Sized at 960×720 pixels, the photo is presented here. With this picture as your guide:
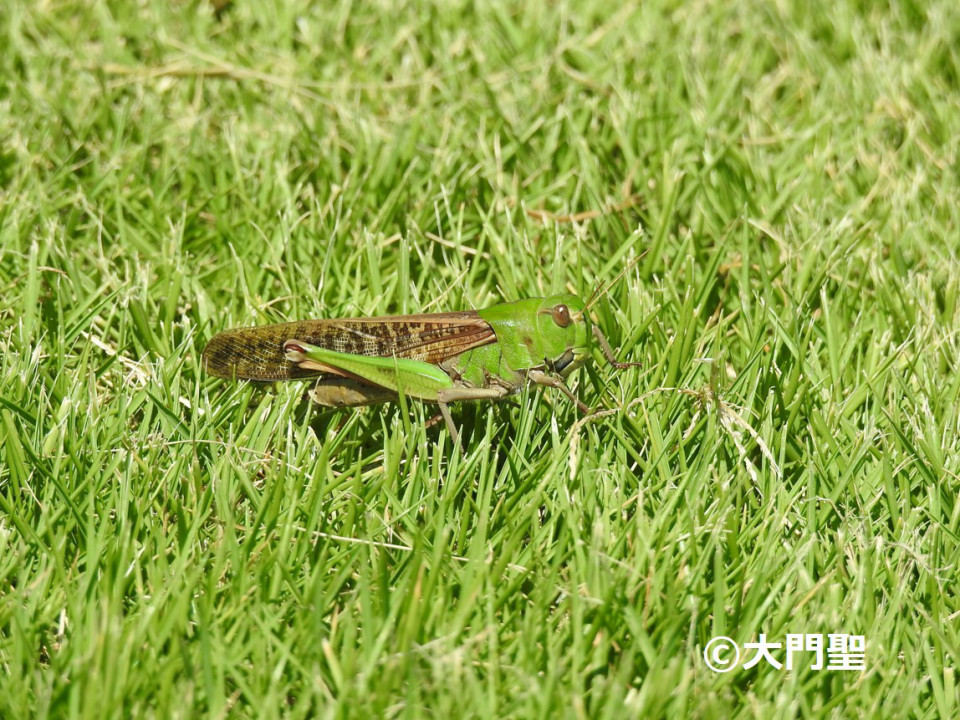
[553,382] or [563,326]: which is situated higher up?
[563,326]

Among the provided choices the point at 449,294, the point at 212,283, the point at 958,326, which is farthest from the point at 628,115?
the point at 212,283

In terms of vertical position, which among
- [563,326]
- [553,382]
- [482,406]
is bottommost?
[482,406]

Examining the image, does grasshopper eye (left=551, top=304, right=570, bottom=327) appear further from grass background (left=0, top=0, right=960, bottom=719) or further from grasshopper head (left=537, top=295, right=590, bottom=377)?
grass background (left=0, top=0, right=960, bottom=719)

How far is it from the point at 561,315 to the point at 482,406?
1.43 feet

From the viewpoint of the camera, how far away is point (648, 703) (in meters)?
1.97

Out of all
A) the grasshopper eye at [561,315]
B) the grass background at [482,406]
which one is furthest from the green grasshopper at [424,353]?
the grass background at [482,406]

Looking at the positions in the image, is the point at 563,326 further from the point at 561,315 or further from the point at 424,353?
the point at 424,353

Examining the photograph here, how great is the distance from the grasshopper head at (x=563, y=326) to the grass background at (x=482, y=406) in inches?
6.4

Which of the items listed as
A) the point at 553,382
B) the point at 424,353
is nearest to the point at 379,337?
the point at 424,353

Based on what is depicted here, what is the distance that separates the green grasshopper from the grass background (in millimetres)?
108

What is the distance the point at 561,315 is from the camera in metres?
2.65

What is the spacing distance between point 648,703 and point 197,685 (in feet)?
3.01

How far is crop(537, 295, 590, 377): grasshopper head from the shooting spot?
2.66 m

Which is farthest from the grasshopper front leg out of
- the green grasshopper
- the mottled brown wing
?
the mottled brown wing
